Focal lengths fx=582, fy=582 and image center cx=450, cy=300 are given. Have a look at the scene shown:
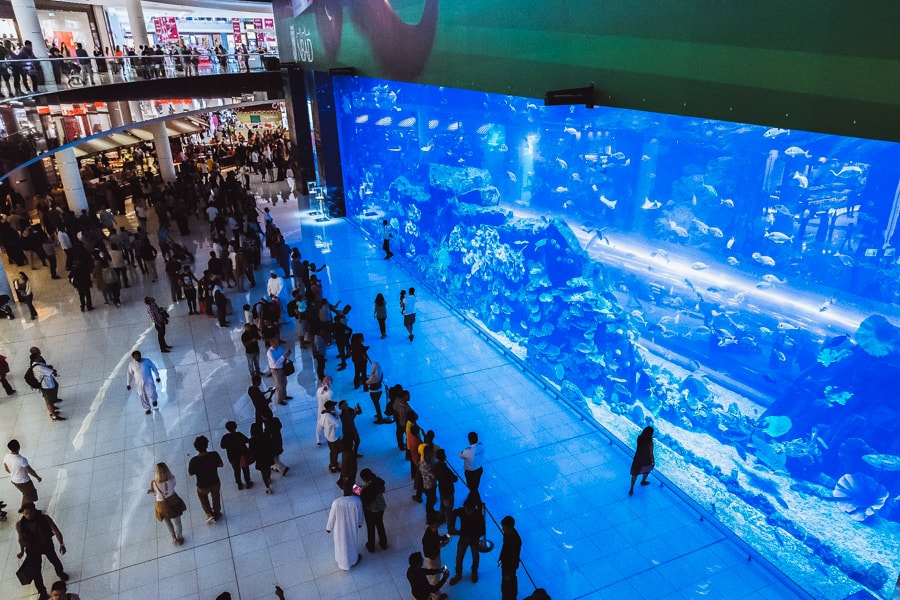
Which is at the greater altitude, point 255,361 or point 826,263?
point 826,263

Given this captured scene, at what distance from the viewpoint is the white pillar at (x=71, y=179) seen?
1897 centimetres

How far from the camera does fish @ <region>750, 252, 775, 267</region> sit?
5832mm

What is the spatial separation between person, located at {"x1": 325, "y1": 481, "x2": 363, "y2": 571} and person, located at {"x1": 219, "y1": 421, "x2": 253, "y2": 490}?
1740 mm

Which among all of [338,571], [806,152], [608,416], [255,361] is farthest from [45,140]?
[806,152]

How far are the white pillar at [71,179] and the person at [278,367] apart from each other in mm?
14343

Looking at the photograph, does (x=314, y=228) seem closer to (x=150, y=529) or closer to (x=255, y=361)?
(x=255, y=361)

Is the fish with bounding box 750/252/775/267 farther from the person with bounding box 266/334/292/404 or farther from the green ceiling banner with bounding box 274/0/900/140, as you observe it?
the person with bounding box 266/334/292/404

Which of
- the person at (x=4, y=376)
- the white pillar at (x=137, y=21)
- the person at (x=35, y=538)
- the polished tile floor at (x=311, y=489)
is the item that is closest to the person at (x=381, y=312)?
the polished tile floor at (x=311, y=489)

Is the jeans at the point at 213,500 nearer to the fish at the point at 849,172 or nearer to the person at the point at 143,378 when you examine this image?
the person at the point at 143,378

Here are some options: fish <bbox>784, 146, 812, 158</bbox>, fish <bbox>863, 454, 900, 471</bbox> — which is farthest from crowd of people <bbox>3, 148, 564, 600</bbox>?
fish <bbox>784, 146, 812, 158</bbox>

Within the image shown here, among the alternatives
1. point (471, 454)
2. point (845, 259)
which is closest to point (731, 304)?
point (845, 259)

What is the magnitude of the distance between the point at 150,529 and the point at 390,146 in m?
11.7

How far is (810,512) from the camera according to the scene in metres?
6.10

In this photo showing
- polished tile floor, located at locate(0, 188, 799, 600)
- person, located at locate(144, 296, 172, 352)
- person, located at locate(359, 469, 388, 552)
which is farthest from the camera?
person, located at locate(144, 296, 172, 352)
